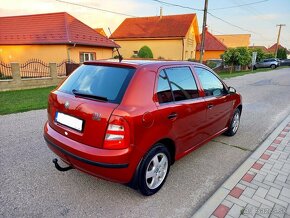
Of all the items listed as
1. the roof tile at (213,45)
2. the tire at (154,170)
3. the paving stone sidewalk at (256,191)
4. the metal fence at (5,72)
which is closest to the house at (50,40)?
the metal fence at (5,72)

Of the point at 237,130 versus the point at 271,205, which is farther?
the point at 237,130

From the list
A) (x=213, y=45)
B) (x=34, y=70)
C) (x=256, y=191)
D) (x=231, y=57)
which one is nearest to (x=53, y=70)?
(x=34, y=70)

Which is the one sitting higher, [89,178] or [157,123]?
[157,123]

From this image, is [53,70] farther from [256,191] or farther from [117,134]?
[256,191]

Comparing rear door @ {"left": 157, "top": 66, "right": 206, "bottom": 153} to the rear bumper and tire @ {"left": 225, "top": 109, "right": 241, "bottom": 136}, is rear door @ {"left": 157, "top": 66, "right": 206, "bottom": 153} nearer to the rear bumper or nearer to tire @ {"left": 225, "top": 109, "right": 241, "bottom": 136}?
the rear bumper

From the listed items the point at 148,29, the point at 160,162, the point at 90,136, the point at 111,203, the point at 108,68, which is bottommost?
the point at 111,203

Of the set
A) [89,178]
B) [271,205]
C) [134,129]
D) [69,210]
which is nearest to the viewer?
[134,129]

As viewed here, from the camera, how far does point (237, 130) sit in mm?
5461

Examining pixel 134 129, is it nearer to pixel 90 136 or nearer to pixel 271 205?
pixel 90 136

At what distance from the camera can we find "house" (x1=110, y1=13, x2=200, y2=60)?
29.0 m

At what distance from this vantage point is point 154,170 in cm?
288

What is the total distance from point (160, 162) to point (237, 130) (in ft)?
10.6

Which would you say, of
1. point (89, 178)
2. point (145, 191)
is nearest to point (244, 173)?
point (145, 191)

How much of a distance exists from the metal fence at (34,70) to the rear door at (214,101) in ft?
35.9
